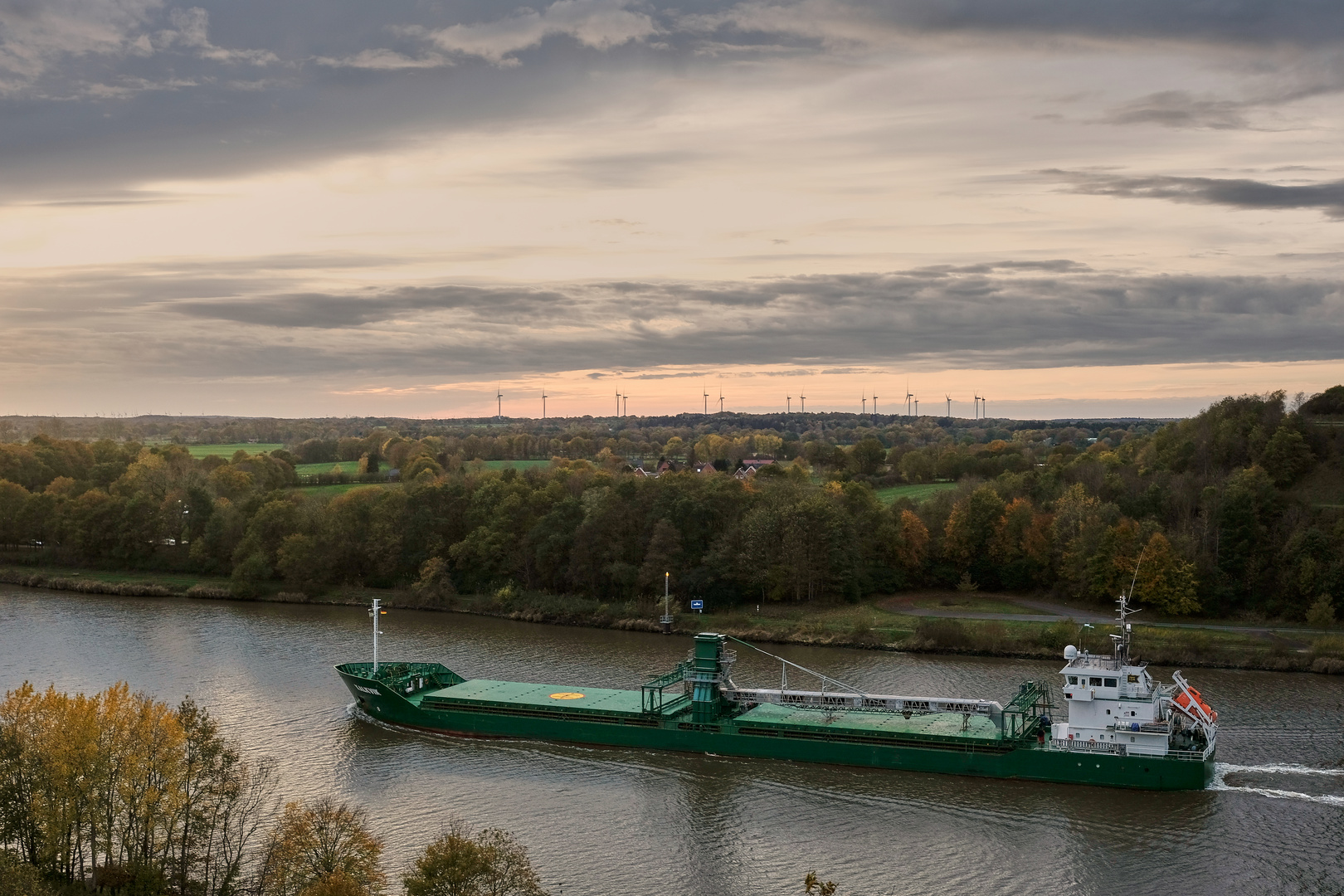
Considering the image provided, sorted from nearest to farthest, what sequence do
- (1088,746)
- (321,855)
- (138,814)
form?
(321,855) < (138,814) < (1088,746)

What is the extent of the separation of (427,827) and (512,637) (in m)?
31.4

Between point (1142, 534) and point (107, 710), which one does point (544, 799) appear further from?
point (1142, 534)

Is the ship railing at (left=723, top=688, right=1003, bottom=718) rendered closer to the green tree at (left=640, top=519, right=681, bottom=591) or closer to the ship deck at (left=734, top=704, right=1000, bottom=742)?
the ship deck at (left=734, top=704, right=1000, bottom=742)

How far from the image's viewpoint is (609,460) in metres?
144

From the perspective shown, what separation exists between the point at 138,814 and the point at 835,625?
148 feet

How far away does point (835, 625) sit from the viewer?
67.6 meters

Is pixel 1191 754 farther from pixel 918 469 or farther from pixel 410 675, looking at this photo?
pixel 918 469

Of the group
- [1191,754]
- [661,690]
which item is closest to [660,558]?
[661,690]

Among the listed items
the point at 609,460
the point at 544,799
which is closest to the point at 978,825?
the point at 544,799

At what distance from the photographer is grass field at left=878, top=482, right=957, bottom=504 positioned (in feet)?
339

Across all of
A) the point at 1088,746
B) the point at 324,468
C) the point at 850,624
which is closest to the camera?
the point at 1088,746

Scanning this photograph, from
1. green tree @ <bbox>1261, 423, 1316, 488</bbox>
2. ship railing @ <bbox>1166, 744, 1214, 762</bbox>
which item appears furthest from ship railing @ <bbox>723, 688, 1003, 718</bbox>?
green tree @ <bbox>1261, 423, 1316, 488</bbox>

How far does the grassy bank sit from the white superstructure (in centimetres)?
1763

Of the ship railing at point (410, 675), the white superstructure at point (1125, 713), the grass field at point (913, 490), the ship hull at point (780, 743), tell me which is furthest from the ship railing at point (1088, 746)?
the grass field at point (913, 490)
